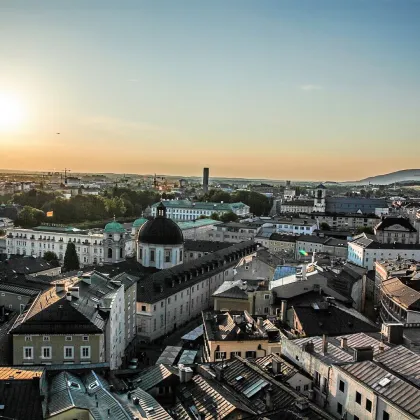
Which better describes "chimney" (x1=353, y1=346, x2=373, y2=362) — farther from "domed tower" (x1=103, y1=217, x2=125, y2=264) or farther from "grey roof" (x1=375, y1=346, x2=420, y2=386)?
"domed tower" (x1=103, y1=217, x2=125, y2=264)

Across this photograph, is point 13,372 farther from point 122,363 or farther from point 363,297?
point 363,297

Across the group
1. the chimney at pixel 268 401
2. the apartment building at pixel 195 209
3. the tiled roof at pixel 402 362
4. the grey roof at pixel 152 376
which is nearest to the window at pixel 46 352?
the grey roof at pixel 152 376

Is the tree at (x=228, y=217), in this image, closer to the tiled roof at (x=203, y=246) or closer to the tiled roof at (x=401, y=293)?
the tiled roof at (x=203, y=246)

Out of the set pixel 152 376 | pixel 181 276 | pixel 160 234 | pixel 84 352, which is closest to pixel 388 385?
pixel 152 376

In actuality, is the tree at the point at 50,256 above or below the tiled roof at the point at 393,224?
below

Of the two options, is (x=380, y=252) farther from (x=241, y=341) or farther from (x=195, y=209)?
(x=195, y=209)
